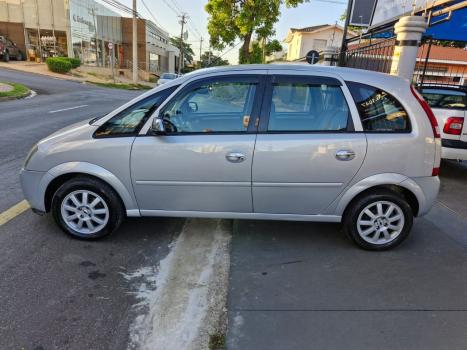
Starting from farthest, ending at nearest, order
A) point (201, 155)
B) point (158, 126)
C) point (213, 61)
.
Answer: point (213, 61) → point (201, 155) → point (158, 126)

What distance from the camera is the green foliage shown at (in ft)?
98.4

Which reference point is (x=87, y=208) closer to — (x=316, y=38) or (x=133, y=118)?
(x=133, y=118)

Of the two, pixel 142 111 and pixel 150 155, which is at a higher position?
pixel 142 111

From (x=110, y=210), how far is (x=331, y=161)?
219 cm

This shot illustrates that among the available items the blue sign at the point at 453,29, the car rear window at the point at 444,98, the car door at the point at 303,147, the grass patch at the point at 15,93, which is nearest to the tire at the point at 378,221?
the car door at the point at 303,147

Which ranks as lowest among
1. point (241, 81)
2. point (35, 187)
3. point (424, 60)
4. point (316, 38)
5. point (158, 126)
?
point (35, 187)

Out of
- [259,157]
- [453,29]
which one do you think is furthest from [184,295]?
[453,29]

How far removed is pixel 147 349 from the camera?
2332 millimetres

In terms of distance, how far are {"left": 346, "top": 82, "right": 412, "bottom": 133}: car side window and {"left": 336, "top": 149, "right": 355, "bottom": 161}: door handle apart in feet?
0.97

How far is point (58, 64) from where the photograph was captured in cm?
3016

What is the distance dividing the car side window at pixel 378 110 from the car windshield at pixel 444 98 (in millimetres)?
3577

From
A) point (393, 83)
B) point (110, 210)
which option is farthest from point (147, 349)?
point (393, 83)

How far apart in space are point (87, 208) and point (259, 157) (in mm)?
1783

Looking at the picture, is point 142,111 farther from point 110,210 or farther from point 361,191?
point 361,191
